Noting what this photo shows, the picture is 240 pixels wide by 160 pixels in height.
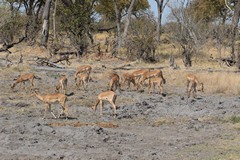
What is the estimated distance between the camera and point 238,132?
39.5ft

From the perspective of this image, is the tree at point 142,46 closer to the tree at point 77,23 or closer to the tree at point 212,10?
the tree at point 77,23

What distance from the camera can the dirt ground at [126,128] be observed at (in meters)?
9.62

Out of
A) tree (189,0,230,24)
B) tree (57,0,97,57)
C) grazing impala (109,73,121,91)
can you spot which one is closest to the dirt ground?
grazing impala (109,73,121,91)

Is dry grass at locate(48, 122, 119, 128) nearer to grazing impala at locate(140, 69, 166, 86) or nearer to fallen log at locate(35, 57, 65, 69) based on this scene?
grazing impala at locate(140, 69, 166, 86)

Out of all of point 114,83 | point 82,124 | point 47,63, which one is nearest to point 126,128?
point 82,124

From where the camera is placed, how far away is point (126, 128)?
12406 mm

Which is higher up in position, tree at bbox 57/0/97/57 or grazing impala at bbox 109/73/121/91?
tree at bbox 57/0/97/57

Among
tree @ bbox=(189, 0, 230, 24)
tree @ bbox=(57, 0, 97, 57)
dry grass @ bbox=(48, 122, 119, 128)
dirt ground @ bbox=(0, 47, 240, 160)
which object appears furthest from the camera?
tree @ bbox=(189, 0, 230, 24)

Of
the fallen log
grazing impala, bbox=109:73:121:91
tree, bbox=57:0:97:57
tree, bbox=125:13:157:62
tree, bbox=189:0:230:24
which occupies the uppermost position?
tree, bbox=189:0:230:24

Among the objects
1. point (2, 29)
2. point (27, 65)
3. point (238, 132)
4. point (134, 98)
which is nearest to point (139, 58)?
point (27, 65)

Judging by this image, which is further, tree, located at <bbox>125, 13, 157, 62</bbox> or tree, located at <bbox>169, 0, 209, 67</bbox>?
tree, located at <bbox>169, 0, 209, 67</bbox>

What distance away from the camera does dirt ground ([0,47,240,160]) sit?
962 centimetres

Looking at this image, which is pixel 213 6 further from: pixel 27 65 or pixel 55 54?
pixel 27 65

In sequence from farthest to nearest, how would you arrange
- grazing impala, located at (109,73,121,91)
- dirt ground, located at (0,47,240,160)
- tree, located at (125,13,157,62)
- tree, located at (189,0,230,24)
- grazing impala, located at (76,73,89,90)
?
tree, located at (189,0,230,24)
tree, located at (125,13,157,62)
grazing impala, located at (76,73,89,90)
grazing impala, located at (109,73,121,91)
dirt ground, located at (0,47,240,160)
